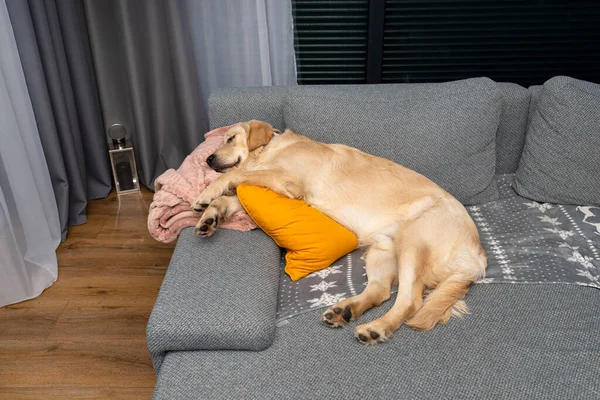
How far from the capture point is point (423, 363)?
1494 mm

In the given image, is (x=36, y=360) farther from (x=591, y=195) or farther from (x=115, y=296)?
(x=591, y=195)

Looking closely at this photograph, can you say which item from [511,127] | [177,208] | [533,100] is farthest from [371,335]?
[533,100]

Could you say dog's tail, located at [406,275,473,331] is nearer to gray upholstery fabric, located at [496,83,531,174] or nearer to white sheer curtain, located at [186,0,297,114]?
gray upholstery fabric, located at [496,83,531,174]

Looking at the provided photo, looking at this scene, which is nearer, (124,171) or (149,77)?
(149,77)

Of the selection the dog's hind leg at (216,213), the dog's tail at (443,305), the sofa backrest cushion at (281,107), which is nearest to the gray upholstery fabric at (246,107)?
the sofa backrest cushion at (281,107)

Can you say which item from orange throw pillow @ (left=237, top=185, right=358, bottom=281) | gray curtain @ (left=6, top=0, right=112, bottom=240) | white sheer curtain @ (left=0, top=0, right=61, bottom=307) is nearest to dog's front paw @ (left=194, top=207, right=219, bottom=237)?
orange throw pillow @ (left=237, top=185, right=358, bottom=281)

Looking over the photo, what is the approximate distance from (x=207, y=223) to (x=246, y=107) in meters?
0.77

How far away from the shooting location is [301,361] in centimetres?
151

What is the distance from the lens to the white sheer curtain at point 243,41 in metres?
3.10

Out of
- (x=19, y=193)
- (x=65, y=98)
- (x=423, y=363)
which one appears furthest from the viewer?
(x=65, y=98)

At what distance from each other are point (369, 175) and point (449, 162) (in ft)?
1.39

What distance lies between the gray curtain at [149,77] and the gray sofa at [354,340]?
1.55m

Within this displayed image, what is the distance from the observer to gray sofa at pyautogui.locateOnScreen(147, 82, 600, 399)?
1.43 metres

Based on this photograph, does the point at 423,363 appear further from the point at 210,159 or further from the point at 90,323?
the point at 90,323
